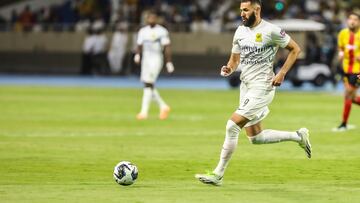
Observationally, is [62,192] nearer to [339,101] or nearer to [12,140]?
[12,140]

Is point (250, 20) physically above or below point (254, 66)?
above

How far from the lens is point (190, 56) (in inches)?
1906

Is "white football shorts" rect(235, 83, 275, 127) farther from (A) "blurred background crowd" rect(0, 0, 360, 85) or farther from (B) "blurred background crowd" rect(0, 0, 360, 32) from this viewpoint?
(B) "blurred background crowd" rect(0, 0, 360, 32)

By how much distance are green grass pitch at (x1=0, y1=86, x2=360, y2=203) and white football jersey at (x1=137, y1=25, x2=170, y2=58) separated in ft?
5.43

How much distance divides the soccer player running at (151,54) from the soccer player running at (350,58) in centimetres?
427

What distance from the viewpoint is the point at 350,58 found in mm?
21234

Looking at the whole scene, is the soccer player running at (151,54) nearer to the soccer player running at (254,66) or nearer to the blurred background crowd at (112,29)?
the soccer player running at (254,66)

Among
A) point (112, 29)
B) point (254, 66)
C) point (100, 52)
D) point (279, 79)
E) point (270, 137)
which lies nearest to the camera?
point (279, 79)

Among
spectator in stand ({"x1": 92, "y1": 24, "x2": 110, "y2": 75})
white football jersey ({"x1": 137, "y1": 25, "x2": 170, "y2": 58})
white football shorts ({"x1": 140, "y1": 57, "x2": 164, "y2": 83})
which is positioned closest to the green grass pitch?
white football shorts ({"x1": 140, "y1": 57, "x2": 164, "y2": 83})

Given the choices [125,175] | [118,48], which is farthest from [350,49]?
[118,48]

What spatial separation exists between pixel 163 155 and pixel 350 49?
6.49 m

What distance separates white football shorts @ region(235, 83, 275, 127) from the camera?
41.0 feet

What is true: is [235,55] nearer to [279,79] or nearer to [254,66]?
[254,66]

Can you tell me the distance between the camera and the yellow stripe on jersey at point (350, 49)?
2106 centimetres
